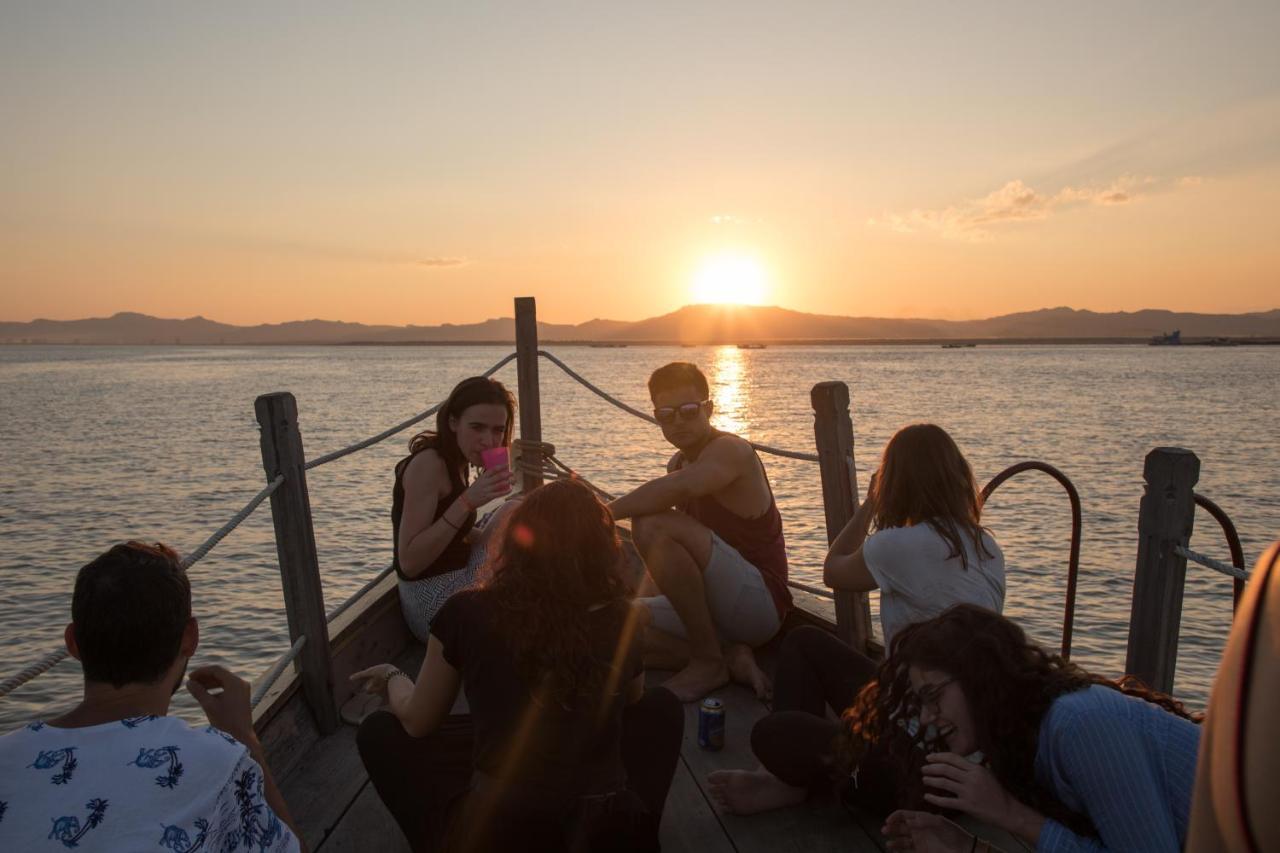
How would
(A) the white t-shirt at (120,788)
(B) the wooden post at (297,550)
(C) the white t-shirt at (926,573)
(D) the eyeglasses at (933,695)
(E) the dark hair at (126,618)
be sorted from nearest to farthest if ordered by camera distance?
(A) the white t-shirt at (120,788) → (E) the dark hair at (126,618) → (D) the eyeglasses at (933,695) → (C) the white t-shirt at (926,573) → (B) the wooden post at (297,550)

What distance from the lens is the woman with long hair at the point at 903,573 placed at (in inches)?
107

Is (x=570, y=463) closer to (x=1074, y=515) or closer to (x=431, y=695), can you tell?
(x=1074, y=515)

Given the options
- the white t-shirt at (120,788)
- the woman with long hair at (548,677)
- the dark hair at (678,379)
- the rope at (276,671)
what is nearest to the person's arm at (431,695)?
the woman with long hair at (548,677)

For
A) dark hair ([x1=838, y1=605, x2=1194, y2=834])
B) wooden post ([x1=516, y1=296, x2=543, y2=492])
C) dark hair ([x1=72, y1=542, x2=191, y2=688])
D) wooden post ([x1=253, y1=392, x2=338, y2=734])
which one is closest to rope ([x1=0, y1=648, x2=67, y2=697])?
dark hair ([x1=72, y1=542, x2=191, y2=688])

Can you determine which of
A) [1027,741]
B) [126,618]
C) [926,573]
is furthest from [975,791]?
[126,618]

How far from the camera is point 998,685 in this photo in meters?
1.85

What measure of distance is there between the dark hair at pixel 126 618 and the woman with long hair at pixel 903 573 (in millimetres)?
1844

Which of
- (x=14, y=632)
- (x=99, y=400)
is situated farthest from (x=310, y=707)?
(x=99, y=400)

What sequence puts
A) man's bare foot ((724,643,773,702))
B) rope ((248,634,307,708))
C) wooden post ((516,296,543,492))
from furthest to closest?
wooden post ((516,296,543,492))
man's bare foot ((724,643,773,702))
rope ((248,634,307,708))

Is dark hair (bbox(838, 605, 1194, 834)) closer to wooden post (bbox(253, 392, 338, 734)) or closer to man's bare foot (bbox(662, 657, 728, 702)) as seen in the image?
man's bare foot (bbox(662, 657, 728, 702))

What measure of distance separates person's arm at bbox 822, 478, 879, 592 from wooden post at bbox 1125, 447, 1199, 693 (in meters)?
0.88

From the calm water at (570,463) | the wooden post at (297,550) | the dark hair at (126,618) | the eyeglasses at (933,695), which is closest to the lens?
the dark hair at (126,618)

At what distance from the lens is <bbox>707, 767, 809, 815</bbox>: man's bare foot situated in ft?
9.34

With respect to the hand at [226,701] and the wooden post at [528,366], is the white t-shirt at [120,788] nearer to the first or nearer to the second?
the hand at [226,701]
